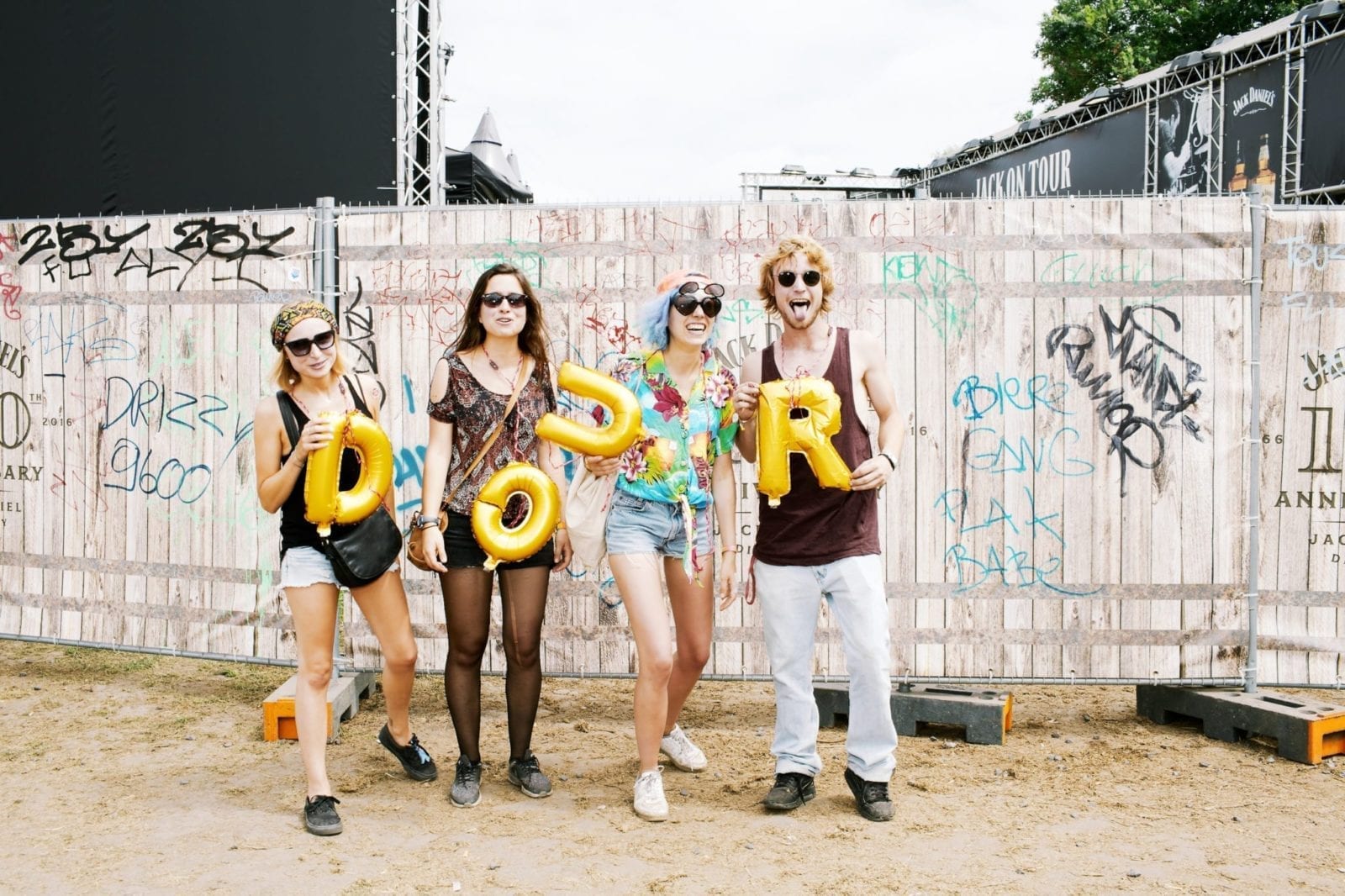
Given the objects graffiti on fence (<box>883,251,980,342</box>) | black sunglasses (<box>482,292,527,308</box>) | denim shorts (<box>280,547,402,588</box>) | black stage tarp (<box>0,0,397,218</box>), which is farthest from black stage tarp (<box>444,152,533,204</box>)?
denim shorts (<box>280,547,402,588</box>)

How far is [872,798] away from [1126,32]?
105ft

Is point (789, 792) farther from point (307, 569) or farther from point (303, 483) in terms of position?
point (303, 483)

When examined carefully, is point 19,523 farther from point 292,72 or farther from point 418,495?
point 292,72

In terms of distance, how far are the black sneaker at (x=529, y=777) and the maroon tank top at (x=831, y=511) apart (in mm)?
1306

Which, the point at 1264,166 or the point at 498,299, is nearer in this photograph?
the point at 498,299

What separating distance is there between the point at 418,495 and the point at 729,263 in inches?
76.7

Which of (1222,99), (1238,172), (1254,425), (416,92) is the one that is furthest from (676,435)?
(1222,99)

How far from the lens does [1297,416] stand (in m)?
5.21

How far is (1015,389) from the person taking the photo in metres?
5.13

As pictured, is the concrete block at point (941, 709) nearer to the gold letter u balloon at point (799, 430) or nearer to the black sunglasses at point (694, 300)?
the gold letter u balloon at point (799, 430)

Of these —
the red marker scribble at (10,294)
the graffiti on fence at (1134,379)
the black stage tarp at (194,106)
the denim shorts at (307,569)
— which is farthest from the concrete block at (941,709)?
the black stage tarp at (194,106)

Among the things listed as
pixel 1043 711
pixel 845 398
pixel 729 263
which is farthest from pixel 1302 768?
pixel 729 263

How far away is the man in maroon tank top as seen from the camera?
4.02 metres

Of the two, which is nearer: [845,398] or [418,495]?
[845,398]
